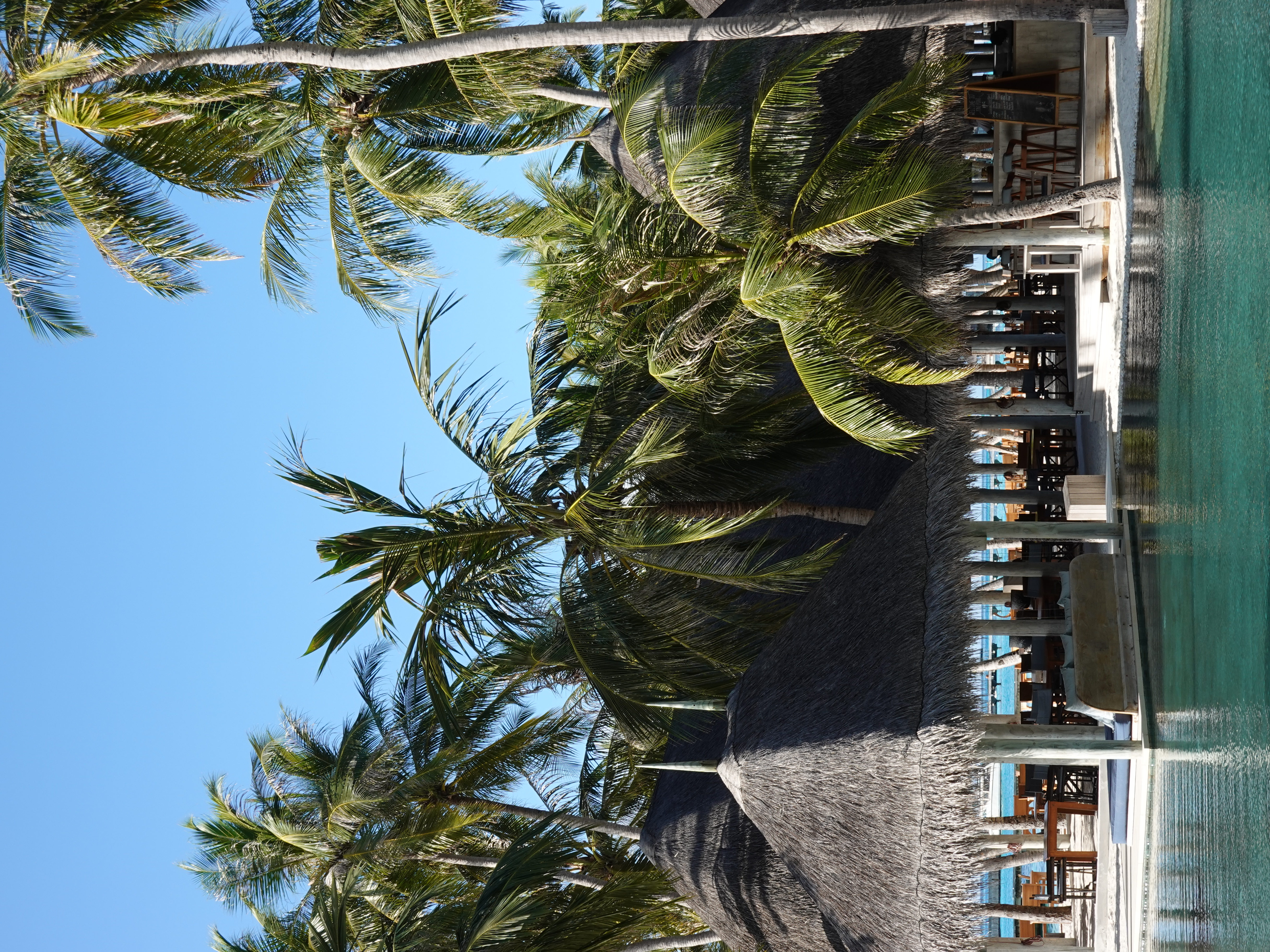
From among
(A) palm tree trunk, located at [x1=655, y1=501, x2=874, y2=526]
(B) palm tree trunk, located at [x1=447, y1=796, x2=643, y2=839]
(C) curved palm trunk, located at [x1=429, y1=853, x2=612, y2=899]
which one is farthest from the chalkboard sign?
(C) curved palm trunk, located at [x1=429, y1=853, x2=612, y2=899]

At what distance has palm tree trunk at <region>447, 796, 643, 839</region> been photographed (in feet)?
40.4

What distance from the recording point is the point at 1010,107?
9844 millimetres

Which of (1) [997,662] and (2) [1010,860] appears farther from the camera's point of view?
(1) [997,662]

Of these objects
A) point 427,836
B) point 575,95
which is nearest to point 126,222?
point 575,95

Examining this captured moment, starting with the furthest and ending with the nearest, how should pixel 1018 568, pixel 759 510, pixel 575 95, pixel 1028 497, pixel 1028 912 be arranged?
pixel 575 95, pixel 1028 497, pixel 759 510, pixel 1018 568, pixel 1028 912

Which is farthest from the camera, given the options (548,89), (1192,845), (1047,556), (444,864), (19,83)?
(444,864)

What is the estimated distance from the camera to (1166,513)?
694cm

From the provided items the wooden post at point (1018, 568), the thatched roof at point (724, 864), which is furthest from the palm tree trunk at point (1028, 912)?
the wooden post at point (1018, 568)

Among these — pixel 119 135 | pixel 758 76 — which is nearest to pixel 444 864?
pixel 119 135

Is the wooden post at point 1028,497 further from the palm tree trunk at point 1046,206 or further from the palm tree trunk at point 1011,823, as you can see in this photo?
the palm tree trunk at point 1011,823

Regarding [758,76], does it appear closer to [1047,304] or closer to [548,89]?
[548,89]

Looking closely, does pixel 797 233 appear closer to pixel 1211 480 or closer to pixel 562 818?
pixel 1211 480

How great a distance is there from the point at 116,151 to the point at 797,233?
5971 millimetres

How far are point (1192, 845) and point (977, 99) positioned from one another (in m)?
6.68
